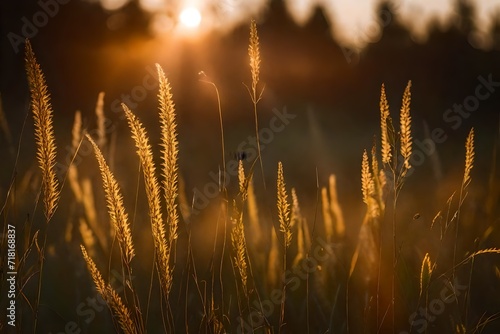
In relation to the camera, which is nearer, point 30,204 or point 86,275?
point 86,275

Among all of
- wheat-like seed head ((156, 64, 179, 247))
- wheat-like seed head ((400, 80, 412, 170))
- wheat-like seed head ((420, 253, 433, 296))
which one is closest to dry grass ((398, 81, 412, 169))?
wheat-like seed head ((400, 80, 412, 170))

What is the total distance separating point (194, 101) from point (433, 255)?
8.60 metres

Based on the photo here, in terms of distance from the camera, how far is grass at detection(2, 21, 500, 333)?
50.5 inches

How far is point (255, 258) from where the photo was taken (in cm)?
224

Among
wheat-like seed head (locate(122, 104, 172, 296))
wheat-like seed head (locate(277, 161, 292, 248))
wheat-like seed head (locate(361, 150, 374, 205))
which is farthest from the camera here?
wheat-like seed head (locate(361, 150, 374, 205))

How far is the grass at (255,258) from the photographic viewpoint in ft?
4.21

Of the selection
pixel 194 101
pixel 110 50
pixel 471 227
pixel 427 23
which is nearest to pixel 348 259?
pixel 471 227

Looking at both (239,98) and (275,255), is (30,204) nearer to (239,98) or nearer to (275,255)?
(275,255)

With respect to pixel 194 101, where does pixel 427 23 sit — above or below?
above

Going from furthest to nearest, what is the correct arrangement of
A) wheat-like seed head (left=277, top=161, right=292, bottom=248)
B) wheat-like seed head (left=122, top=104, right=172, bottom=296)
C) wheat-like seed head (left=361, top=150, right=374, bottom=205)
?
wheat-like seed head (left=361, top=150, right=374, bottom=205) → wheat-like seed head (left=277, top=161, right=292, bottom=248) → wheat-like seed head (left=122, top=104, right=172, bottom=296)

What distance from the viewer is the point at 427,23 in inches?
680

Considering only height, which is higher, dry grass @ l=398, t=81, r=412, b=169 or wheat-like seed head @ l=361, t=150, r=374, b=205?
dry grass @ l=398, t=81, r=412, b=169

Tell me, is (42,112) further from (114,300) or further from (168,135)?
(114,300)

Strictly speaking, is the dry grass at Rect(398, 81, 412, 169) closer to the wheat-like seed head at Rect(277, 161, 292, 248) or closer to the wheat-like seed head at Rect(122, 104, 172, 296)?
the wheat-like seed head at Rect(277, 161, 292, 248)
